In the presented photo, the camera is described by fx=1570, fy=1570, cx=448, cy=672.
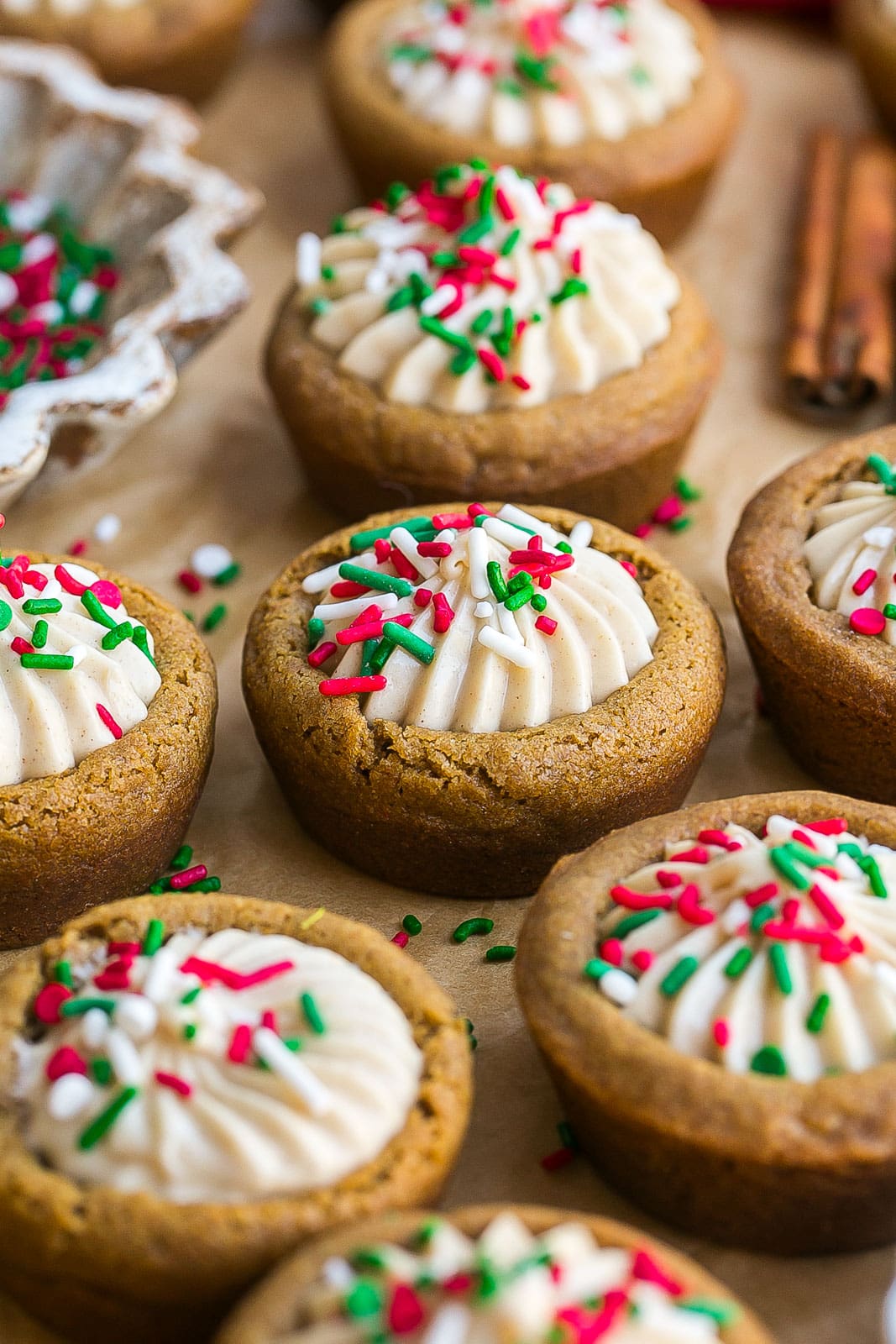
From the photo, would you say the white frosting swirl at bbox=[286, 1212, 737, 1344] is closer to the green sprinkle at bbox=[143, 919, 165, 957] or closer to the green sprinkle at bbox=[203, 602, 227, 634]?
the green sprinkle at bbox=[143, 919, 165, 957]

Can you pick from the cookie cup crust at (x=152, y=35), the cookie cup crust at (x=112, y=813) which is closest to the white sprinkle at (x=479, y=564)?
the cookie cup crust at (x=112, y=813)

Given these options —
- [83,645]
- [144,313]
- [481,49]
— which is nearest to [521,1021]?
[83,645]

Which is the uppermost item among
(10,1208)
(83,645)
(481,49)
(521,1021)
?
(481,49)

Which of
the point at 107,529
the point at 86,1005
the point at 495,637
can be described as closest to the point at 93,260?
the point at 107,529

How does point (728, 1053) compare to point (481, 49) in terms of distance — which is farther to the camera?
point (481, 49)

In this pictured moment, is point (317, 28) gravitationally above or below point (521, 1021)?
above

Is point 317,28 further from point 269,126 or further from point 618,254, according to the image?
point 618,254

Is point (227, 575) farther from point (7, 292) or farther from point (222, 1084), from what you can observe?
point (222, 1084)
